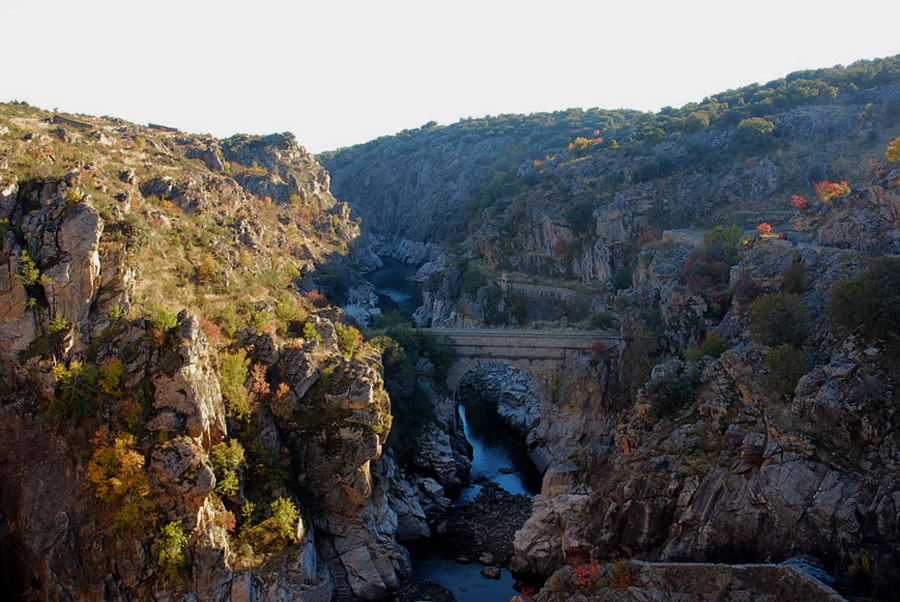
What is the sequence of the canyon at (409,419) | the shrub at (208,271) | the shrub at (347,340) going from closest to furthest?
the canyon at (409,419), the shrub at (208,271), the shrub at (347,340)

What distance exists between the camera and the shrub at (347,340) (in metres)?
38.2

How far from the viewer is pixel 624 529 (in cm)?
2661

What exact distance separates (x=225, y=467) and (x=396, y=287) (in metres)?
76.8

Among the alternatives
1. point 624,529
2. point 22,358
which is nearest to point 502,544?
point 624,529

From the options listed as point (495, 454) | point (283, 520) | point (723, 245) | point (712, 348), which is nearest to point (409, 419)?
point (495, 454)

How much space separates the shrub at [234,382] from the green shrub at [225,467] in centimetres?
209

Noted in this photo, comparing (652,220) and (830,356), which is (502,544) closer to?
(830,356)

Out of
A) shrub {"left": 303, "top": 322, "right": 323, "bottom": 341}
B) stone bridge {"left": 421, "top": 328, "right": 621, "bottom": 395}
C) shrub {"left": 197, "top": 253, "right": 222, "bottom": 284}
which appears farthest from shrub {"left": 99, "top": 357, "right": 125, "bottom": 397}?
stone bridge {"left": 421, "top": 328, "right": 621, "bottom": 395}

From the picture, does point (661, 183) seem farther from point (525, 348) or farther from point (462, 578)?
point (462, 578)

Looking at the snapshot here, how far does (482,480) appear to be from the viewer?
137ft

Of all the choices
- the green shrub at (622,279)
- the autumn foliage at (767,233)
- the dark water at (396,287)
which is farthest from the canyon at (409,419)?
the dark water at (396,287)

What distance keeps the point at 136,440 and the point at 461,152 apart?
117305 mm

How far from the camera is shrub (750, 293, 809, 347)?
1118 inches

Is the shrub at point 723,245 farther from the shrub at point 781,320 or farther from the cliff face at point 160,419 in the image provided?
the cliff face at point 160,419
